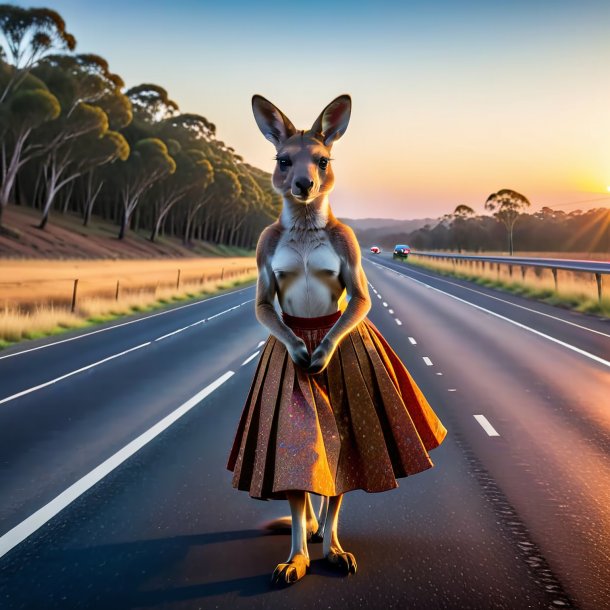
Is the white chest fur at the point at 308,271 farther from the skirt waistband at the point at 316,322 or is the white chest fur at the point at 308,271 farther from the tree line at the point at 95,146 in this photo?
the tree line at the point at 95,146

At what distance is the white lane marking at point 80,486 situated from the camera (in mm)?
4598

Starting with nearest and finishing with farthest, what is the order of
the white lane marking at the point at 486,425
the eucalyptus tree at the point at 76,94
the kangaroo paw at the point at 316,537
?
the kangaroo paw at the point at 316,537, the white lane marking at the point at 486,425, the eucalyptus tree at the point at 76,94

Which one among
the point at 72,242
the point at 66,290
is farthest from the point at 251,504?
the point at 72,242

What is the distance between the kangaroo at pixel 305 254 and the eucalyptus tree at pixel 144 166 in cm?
6329

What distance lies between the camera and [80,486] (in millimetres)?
5707

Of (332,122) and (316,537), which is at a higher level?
(332,122)

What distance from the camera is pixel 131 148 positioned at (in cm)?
6550

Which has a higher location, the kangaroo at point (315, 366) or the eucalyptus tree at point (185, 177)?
the eucalyptus tree at point (185, 177)

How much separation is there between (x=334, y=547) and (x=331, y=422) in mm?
831

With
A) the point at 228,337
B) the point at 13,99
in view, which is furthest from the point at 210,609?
the point at 13,99

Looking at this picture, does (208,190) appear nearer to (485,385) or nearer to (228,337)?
(228,337)

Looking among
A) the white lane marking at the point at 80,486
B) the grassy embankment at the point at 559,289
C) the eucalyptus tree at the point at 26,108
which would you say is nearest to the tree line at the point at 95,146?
the eucalyptus tree at the point at 26,108

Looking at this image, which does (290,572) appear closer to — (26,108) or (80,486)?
(80,486)

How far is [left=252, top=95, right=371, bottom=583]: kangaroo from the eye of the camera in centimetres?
362
